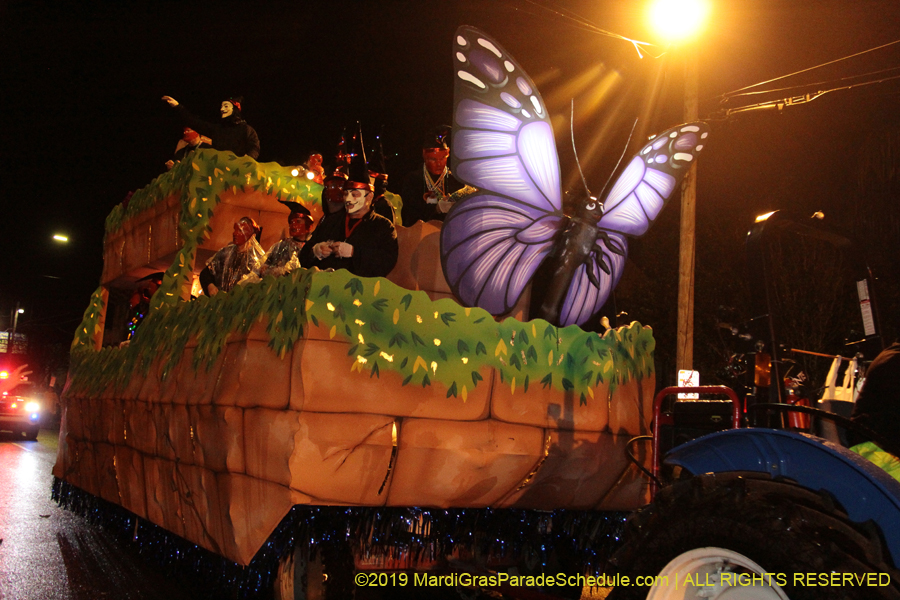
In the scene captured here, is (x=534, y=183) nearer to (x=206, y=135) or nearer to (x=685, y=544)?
(x=685, y=544)

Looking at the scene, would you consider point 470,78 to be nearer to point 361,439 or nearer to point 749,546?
point 361,439

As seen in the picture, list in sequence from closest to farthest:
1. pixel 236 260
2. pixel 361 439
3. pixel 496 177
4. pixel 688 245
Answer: pixel 361 439, pixel 496 177, pixel 236 260, pixel 688 245

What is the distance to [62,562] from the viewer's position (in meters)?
5.80

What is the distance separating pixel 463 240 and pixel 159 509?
116 inches

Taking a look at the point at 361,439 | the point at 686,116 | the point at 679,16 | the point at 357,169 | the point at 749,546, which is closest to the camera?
the point at 749,546

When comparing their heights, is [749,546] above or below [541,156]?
below

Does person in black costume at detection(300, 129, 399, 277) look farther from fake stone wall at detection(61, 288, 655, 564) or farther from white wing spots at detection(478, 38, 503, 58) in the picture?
white wing spots at detection(478, 38, 503, 58)

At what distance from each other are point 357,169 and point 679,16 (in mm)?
5965

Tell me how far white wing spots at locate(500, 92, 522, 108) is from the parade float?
3cm

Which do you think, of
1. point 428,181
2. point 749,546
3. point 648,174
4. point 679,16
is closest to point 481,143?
point 648,174

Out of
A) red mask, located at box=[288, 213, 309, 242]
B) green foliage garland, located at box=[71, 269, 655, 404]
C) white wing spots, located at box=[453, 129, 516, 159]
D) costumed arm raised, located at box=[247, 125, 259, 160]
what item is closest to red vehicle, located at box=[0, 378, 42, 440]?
costumed arm raised, located at box=[247, 125, 259, 160]

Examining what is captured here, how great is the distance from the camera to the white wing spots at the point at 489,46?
3820mm

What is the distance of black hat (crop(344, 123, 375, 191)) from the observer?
4.89 m

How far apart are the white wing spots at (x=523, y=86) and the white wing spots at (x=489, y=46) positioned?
185 millimetres
